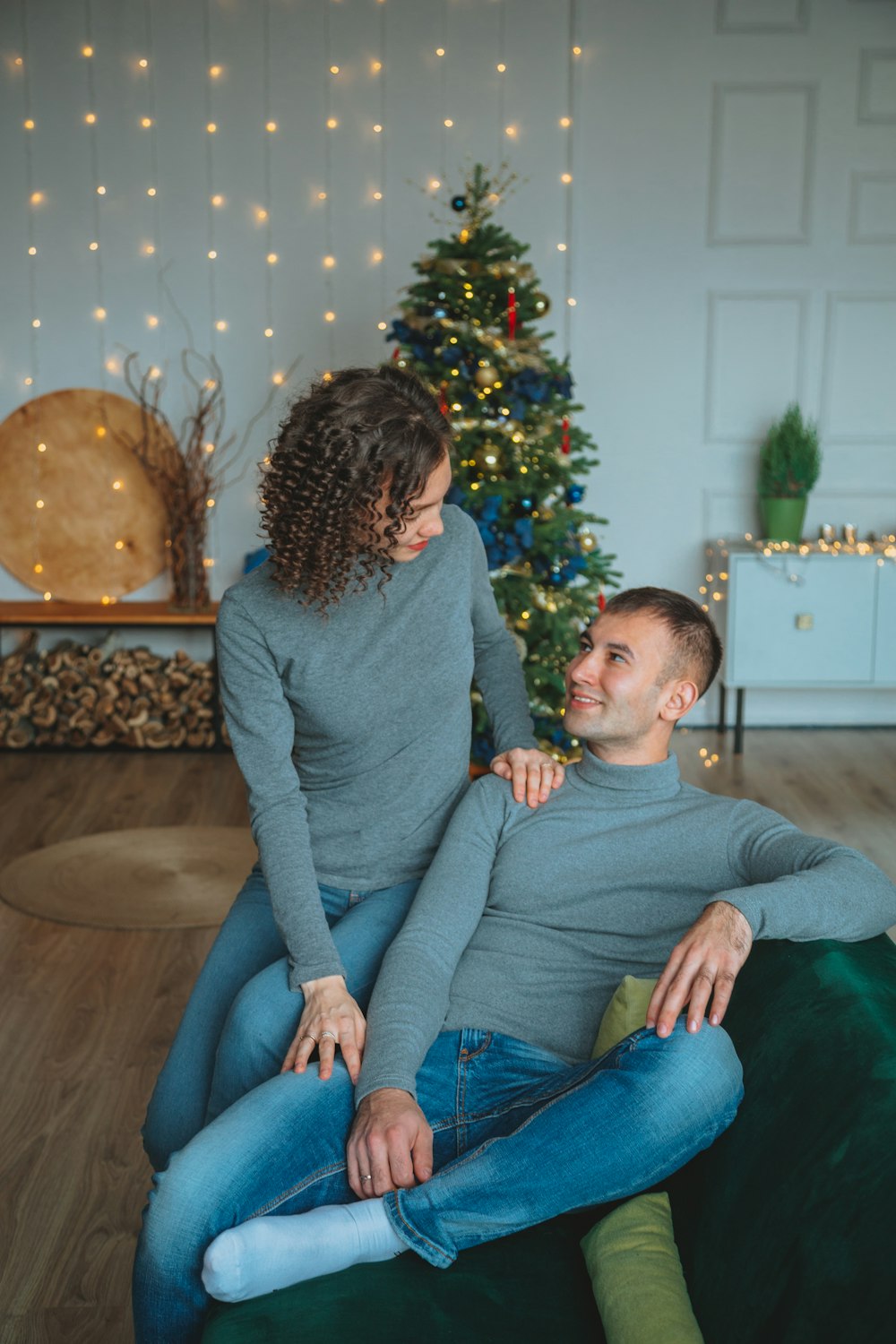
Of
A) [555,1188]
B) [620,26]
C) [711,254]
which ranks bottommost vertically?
[555,1188]

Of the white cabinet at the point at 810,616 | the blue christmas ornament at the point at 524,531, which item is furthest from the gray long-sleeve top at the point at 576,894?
the white cabinet at the point at 810,616

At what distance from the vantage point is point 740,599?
476cm

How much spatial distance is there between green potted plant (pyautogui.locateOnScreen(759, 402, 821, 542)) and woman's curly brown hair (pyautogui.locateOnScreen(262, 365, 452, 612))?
3.37 meters

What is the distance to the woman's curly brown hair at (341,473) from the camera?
65.9 inches

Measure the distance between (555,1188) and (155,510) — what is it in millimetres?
4136

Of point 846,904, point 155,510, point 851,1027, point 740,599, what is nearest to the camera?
point 851,1027

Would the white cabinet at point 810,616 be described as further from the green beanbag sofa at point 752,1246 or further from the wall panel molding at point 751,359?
the green beanbag sofa at point 752,1246

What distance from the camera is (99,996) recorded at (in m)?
2.84

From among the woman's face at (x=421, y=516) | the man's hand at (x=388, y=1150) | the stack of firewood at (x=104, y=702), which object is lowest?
the stack of firewood at (x=104, y=702)

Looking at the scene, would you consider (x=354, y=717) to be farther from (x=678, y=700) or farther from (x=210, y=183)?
(x=210, y=183)

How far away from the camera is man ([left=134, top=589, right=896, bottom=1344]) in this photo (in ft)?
4.34

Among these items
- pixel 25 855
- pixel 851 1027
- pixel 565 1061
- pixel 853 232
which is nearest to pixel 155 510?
pixel 25 855

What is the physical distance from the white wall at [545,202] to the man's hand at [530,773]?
3.42m

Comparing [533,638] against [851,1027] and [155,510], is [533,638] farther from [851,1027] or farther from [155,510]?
[851,1027]
